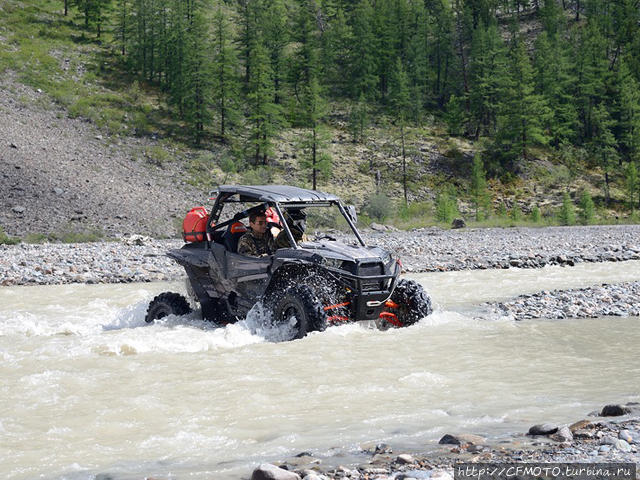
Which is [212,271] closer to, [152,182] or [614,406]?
[614,406]

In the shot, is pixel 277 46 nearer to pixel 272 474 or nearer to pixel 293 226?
pixel 293 226

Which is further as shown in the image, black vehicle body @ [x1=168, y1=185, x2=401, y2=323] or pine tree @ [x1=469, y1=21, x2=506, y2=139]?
pine tree @ [x1=469, y1=21, x2=506, y2=139]

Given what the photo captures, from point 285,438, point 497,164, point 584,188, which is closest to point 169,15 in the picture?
point 497,164

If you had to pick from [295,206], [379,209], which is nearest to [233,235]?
[295,206]

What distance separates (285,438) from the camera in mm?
5578

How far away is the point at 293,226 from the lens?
10875mm

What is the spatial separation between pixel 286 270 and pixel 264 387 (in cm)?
294

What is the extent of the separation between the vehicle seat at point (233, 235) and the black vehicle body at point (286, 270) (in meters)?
0.02

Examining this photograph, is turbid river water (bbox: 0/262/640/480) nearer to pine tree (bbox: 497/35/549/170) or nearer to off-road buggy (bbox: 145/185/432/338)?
off-road buggy (bbox: 145/185/432/338)

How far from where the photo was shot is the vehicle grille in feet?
31.2

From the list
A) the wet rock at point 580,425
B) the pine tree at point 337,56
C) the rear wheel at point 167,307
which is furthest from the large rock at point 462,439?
the pine tree at point 337,56

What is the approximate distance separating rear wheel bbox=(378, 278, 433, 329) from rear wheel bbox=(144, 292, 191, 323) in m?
3.34

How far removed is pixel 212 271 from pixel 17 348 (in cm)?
305

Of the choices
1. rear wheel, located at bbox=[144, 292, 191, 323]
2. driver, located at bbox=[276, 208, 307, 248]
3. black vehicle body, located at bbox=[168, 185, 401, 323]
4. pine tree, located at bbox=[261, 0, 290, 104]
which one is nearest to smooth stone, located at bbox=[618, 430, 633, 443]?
black vehicle body, located at bbox=[168, 185, 401, 323]
